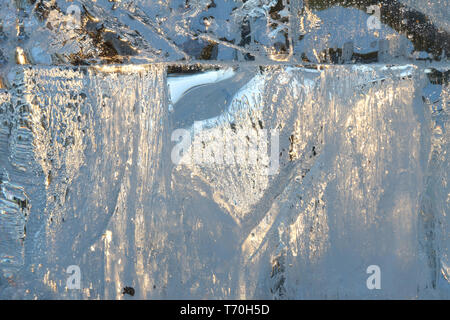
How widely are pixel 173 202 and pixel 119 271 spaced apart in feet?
0.56

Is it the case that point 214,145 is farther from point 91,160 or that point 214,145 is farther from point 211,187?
point 91,160

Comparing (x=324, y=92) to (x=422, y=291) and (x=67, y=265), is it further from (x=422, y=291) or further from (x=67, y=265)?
(x=67, y=265)

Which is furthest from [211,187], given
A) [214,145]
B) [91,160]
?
[91,160]

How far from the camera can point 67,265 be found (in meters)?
0.83

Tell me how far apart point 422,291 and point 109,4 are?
0.83 m

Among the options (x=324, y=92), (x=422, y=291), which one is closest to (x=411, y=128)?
(x=324, y=92)

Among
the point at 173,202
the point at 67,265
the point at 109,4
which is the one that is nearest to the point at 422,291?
the point at 173,202

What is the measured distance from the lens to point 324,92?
2.71ft

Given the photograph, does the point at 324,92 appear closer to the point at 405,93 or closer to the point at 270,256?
the point at 405,93

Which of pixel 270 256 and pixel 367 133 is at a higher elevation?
pixel 367 133

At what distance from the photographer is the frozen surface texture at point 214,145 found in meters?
0.82

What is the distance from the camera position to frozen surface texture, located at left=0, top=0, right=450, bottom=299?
0.82 meters

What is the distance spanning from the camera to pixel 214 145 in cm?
82
